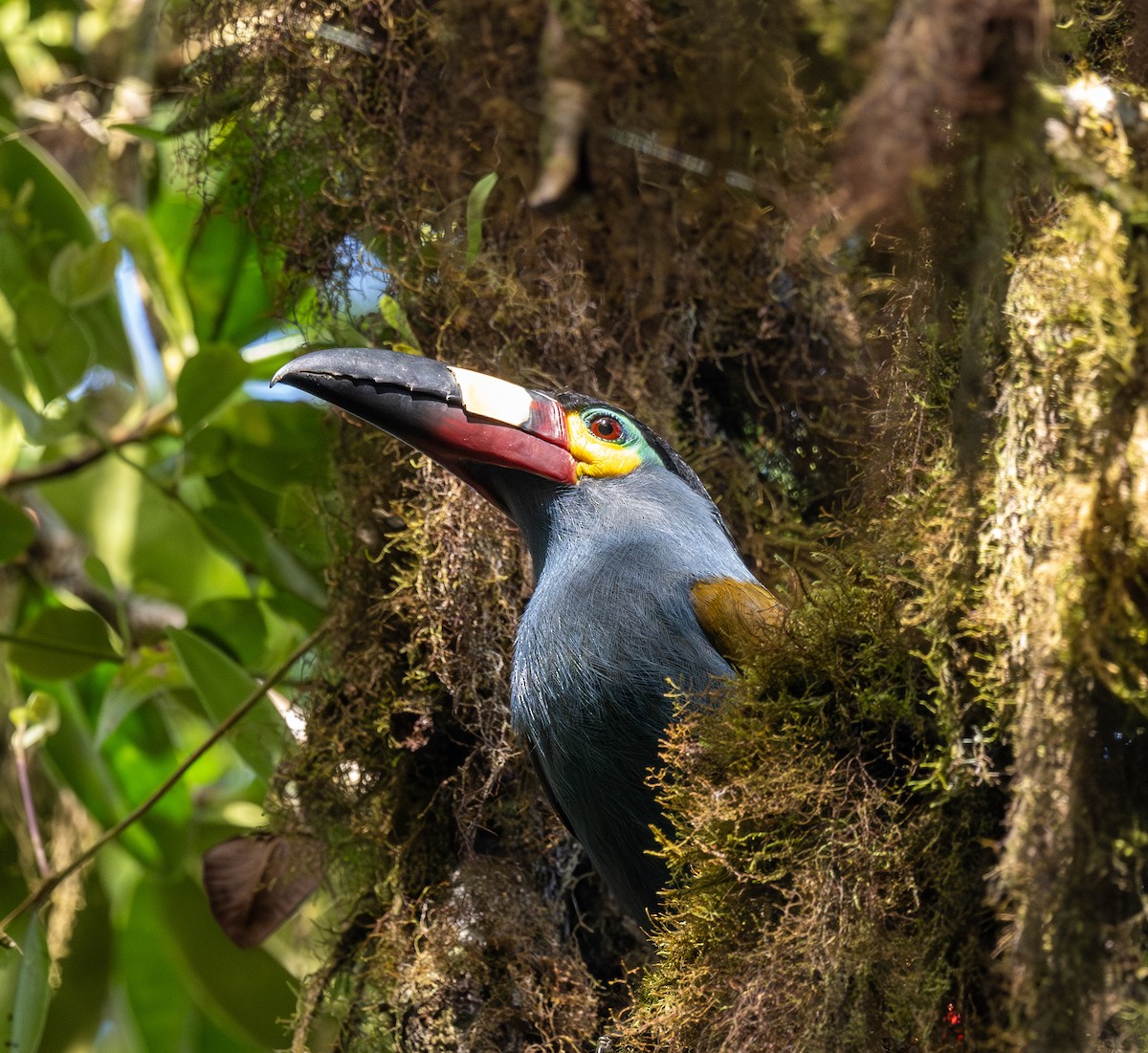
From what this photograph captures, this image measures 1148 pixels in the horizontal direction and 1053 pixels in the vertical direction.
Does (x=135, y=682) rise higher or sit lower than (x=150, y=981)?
higher

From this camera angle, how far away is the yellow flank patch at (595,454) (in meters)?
2.67

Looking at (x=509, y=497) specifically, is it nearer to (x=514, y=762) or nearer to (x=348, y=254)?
(x=514, y=762)

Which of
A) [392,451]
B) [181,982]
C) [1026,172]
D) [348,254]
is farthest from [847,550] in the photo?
[181,982]

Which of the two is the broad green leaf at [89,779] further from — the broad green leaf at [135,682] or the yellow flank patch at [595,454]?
the yellow flank patch at [595,454]

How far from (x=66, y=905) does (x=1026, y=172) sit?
3.00 m

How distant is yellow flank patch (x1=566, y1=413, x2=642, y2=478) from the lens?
105 inches

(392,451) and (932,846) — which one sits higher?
(392,451)

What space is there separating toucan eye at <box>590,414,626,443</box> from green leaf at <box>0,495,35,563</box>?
58.0 inches

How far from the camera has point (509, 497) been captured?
269 centimetres

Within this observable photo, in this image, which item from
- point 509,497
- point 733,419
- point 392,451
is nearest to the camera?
point 509,497

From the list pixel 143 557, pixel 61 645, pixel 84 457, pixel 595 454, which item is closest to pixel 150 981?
pixel 61 645

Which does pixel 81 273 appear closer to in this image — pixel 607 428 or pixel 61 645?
pixel 61 645

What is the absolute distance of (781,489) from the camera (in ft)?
10.5

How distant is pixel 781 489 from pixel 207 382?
1370 mm
